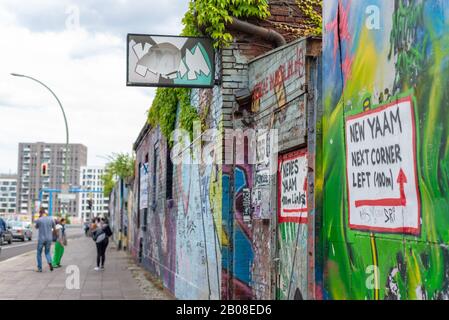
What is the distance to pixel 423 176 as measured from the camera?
373cm

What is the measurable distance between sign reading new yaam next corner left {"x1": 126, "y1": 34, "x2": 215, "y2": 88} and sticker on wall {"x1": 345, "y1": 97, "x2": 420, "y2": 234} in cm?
382

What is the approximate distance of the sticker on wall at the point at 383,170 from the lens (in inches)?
154

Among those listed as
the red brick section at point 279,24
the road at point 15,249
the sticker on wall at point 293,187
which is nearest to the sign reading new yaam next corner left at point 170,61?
the red brick section at point 279,24

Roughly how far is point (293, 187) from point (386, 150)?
2.16m

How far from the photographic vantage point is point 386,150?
4.27m

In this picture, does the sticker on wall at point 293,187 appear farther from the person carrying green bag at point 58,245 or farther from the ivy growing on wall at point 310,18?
the person carrying green bag at point 58,245

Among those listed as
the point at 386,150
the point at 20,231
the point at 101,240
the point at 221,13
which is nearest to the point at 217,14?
the point at 221,13

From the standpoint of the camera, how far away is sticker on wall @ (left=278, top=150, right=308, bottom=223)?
19.9ft

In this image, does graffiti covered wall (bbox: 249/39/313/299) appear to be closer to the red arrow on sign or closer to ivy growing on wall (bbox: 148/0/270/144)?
ivy growing on wall (bbox: 148/0/270/144)

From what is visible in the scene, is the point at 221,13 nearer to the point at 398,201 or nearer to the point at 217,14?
the point at 217,14
